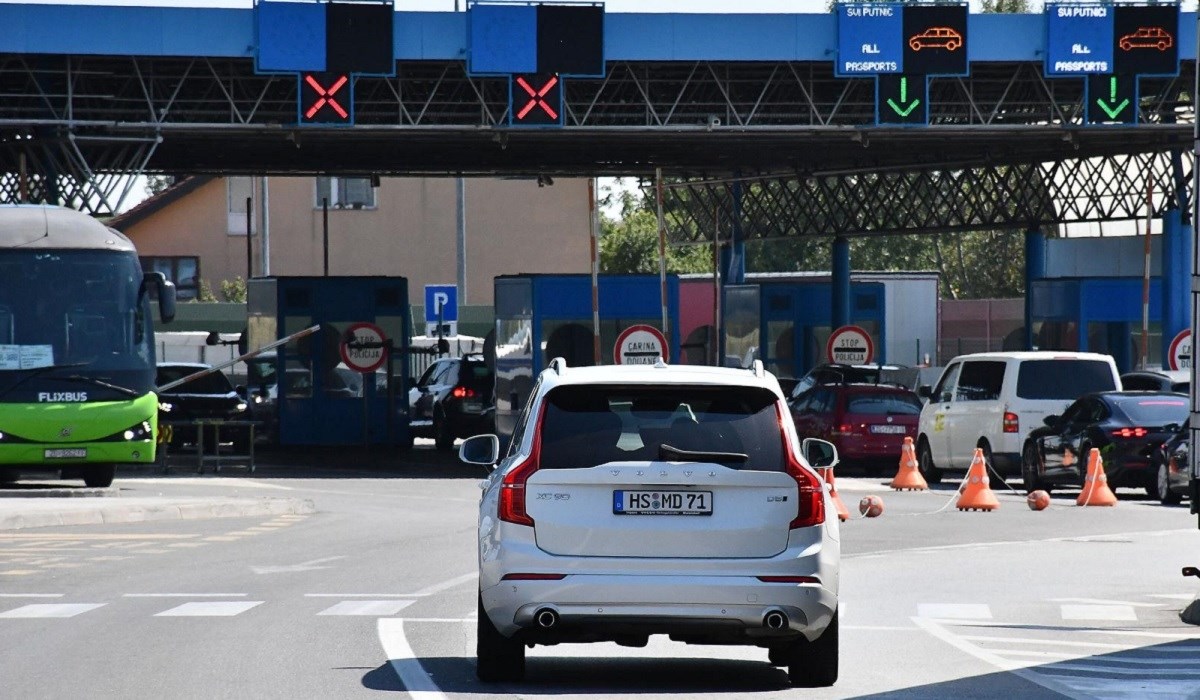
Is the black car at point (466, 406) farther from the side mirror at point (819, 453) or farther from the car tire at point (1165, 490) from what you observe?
the side mirror at point (819, 453)

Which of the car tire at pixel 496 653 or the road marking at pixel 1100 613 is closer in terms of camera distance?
the car tire at pixel 496 653

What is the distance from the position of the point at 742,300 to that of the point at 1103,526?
2719cm

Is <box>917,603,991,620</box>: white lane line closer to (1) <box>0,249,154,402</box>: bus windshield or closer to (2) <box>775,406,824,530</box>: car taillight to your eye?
(2) <box>775,406,824,530</box>: car taillight

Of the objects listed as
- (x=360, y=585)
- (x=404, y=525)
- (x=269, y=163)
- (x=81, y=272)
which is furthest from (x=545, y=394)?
(x=269, y=163)

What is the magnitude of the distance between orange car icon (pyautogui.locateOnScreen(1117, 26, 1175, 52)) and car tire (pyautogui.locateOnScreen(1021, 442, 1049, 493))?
10418mm

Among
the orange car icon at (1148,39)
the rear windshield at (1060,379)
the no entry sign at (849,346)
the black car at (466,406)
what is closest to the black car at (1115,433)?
the rear windshield at (1060,379)

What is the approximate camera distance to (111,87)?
4266cm

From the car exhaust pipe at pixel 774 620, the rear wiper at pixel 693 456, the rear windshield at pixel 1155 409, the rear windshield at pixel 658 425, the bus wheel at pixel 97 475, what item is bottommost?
the bus wheel at pixel 97 475

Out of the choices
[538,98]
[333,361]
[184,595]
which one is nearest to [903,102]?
[538,98]

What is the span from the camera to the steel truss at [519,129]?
38.3 metres

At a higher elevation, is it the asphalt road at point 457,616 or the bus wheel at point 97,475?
the asphalt road at point 457,616

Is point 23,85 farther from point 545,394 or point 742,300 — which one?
point 545,394

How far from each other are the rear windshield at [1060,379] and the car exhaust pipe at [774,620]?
21.6m

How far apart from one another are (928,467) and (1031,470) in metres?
3.71
